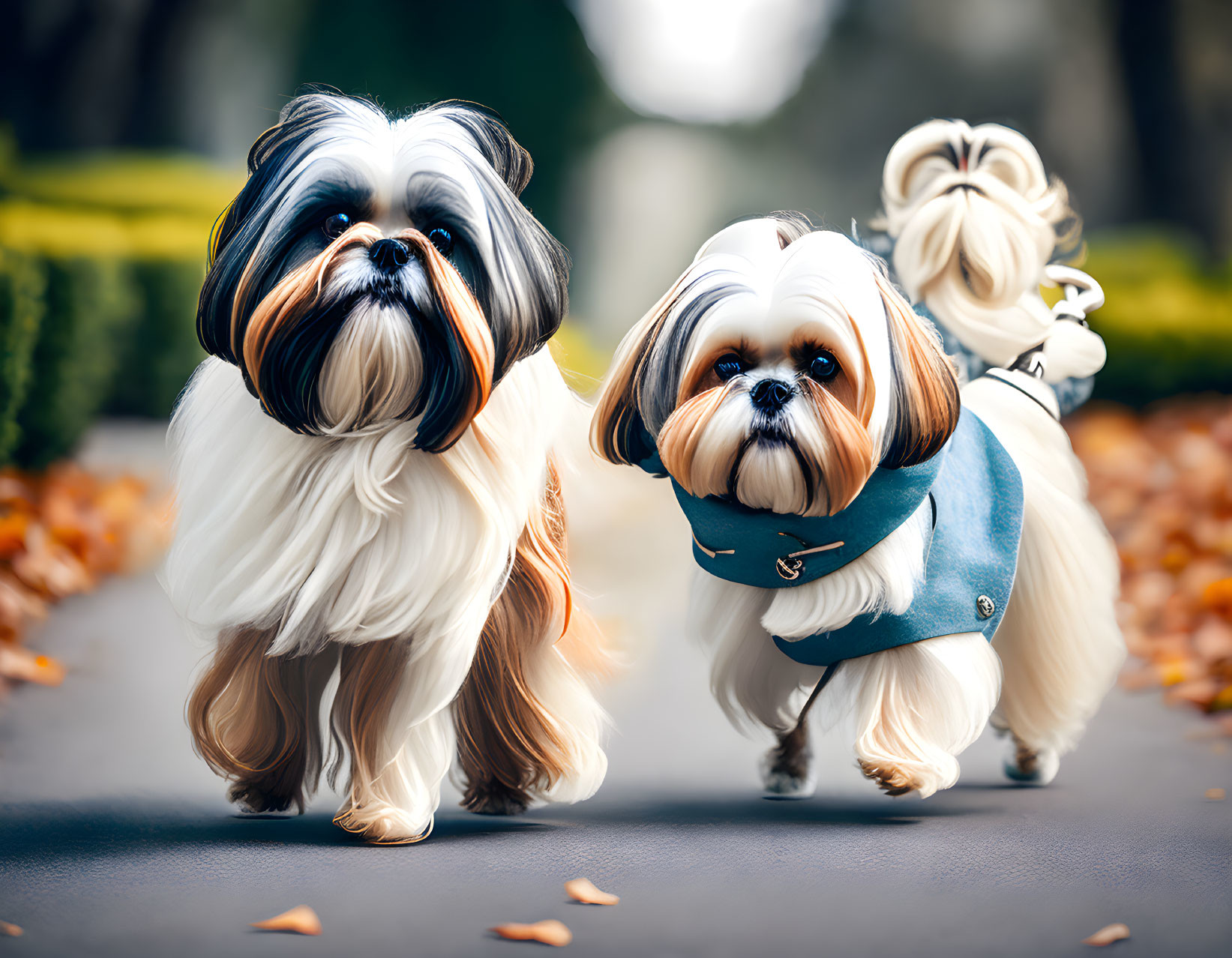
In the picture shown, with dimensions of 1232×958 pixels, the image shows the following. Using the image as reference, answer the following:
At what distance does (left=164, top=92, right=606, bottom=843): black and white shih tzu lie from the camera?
2334 millimetres

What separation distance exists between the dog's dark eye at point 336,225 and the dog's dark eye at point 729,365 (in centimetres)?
80

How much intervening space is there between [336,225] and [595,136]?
43.8ft

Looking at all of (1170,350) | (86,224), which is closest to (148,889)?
(86,224)

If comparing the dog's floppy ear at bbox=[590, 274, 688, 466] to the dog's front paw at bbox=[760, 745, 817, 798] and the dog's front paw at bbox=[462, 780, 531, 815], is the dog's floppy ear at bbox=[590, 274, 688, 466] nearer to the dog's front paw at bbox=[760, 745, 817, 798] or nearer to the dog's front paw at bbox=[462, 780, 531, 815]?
the dog's front paw at bbox=[462, 780, 531, 815]

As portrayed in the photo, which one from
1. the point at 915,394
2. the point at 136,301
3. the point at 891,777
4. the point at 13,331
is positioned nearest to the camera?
the point at 915,394

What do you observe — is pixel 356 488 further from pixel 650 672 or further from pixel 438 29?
pixel 438 29

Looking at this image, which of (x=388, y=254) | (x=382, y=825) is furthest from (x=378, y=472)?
(x=382, y=825)

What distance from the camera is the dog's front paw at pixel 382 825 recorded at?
2500mm

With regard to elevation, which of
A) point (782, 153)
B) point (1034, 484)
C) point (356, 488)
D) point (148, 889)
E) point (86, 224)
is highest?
point (782, 153)

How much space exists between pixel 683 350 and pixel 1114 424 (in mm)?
8140

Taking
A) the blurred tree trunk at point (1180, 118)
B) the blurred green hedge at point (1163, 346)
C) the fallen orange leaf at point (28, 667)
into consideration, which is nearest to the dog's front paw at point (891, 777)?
the fallen orange leaf at point (28, 667)

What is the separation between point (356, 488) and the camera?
2.43m

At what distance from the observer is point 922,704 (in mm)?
2682

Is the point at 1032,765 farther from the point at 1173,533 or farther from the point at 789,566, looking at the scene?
the point at 1173,533
